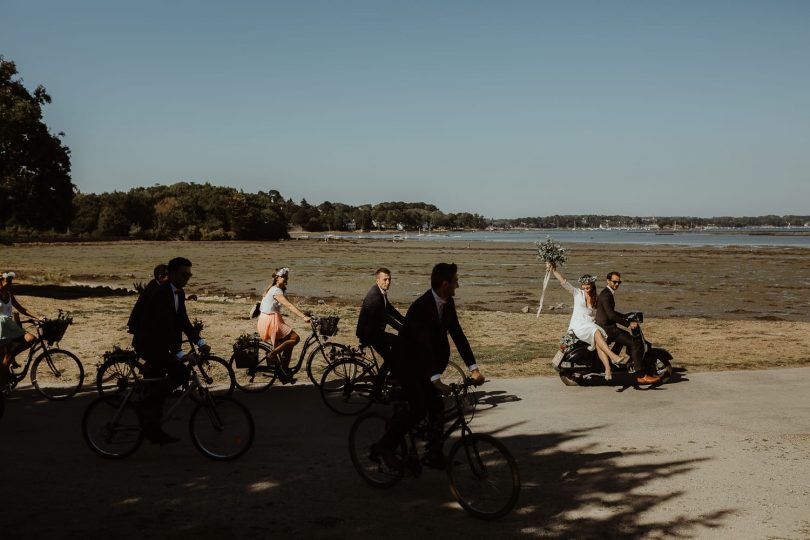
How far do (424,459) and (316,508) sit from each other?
1.04 meters

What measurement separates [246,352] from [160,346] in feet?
10.9

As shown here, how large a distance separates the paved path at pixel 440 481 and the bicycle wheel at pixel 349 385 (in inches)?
11.2

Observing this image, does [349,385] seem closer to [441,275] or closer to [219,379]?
[219,379]

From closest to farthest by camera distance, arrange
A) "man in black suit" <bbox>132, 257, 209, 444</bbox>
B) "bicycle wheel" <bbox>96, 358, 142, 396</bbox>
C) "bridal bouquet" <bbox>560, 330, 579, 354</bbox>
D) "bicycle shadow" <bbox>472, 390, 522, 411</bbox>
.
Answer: "man in black suit" <bbox>132, 257, 209, 444</bbox>, "bicycle wheel" <bbox>96, 358, 142, 396</bbox>, "bicycle shadow" <bbox>472, 390, 522, 411</bbox>, "bridal bouquet" <bbox>560, 330, 579, 354</bbox>

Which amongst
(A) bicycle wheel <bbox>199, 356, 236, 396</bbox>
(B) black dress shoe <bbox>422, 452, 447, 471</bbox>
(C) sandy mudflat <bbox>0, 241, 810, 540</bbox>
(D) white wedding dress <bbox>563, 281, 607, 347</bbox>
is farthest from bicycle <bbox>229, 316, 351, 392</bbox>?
(B) black dress shoe <bbox>422, 452, 447, 471</bbox>

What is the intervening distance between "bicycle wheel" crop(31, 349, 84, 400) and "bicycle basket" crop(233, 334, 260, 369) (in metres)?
2.36

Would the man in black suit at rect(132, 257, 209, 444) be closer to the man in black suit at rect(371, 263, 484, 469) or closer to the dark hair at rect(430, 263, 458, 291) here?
the man in black suit at rect(371, 263, 484, 469)

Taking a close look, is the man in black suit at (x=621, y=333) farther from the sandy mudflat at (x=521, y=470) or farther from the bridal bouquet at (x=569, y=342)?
the bridal bouquet at (x=569, y=342)

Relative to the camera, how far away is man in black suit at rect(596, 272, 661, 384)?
401 inches

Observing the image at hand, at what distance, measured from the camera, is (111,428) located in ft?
23.0

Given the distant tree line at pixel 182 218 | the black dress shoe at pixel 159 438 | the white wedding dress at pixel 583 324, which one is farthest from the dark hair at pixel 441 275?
the distant tree line at pixel 182 218

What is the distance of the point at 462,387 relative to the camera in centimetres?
564

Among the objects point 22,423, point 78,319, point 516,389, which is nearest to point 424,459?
point 516,389

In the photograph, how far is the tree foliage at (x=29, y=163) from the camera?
80.8ft
